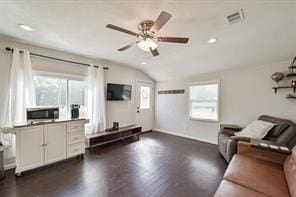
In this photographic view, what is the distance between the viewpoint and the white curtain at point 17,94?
284cm

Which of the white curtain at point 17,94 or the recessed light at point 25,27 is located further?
the white curtain at point 17,94

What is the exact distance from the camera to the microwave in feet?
9.27

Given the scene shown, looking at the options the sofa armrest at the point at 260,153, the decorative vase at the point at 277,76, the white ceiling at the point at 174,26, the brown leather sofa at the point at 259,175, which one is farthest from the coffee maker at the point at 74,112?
the decorative vase at the point at 277,76

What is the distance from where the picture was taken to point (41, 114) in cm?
293

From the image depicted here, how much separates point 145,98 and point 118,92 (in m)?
1.52

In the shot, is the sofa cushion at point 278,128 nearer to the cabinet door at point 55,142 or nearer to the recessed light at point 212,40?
the recessed light at point 212,40

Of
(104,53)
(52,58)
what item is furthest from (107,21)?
(52,58)

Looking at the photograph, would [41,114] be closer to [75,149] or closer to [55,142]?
[55,142]

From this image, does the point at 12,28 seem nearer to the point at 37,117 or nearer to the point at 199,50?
the point at 37,117

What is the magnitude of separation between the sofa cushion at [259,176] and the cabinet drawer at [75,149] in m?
2.98

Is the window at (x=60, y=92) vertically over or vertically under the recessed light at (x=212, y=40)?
under

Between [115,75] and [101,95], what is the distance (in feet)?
3.11

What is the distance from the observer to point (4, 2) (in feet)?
6.03

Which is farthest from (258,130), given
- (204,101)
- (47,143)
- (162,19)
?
(47,143)
